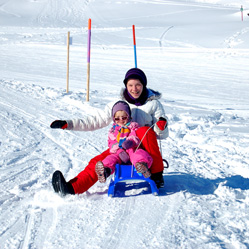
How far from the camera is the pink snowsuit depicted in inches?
119

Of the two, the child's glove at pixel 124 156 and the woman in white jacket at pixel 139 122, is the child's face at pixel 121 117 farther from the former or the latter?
the child's glove at pixel 124 156

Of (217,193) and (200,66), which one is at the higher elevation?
(200,66)

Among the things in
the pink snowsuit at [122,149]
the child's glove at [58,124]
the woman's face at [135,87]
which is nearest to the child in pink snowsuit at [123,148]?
the pink snowsuit at [122,149]

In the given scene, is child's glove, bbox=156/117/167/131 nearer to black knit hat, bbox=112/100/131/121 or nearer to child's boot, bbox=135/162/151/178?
black knit hat, bbox=112/100/131/121

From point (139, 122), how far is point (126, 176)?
0.67 metres

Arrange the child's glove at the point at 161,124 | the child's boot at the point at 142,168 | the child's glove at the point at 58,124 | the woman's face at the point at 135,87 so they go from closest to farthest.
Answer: the child's boot at the point at 142,168 → the child's glove at the point at 58,124 → the child's glove at the point at 161,124 → the woman's face at the point at 135,87

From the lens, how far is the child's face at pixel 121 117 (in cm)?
328

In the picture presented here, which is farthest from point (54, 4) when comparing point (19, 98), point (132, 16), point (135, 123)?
point (135, 123)

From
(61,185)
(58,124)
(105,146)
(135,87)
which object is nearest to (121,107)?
(135,87)

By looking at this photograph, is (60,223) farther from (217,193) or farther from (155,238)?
(217,193)

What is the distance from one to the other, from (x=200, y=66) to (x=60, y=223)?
1111 centimetres

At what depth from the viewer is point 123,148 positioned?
3.20 meters

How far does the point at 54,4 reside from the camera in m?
30.5

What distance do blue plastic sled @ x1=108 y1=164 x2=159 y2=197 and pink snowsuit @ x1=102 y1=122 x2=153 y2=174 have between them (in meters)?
0.06
